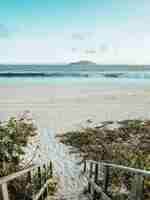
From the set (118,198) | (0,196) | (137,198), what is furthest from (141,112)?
(0,196)

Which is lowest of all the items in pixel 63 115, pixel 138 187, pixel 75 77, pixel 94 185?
pixel 63 115

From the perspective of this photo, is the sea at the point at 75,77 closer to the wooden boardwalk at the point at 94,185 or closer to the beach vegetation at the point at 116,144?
the beach vegetation at the point at 116,144

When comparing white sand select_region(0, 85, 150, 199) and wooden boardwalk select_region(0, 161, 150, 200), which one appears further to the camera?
white sand select_region(0, 85, 150, 199)

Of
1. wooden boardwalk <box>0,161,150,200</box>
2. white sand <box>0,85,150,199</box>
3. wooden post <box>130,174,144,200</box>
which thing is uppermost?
wooden post <box>130,174,144,200</box>

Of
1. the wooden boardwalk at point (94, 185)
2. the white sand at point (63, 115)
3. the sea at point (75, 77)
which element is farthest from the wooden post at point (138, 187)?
the sea at point (75, 77)

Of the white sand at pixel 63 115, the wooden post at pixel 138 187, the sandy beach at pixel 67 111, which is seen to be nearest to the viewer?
the wooden post at pixel 138 187

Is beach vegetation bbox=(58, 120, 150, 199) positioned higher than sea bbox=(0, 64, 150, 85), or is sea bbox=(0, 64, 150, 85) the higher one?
sea bbox=(0, 64, 150, 85)

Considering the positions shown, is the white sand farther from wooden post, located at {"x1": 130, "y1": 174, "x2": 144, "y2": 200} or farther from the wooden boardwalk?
wooden post, located at {"x1": 130, "y1": 174, "x2": 144, "y2": 200}

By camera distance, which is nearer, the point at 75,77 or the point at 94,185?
the point at 94,185

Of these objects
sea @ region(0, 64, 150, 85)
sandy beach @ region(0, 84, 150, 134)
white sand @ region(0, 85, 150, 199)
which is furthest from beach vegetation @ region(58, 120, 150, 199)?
sea @ region(0, 64, 150, 85)

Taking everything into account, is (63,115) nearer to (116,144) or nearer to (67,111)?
(67,111)

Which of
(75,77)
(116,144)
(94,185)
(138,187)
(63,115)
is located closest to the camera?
(138,187)

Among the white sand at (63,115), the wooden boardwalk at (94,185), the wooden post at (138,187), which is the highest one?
the wooden post at (138,187)

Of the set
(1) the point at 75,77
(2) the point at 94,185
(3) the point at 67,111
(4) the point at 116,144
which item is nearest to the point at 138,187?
(2) the point at 94,185
